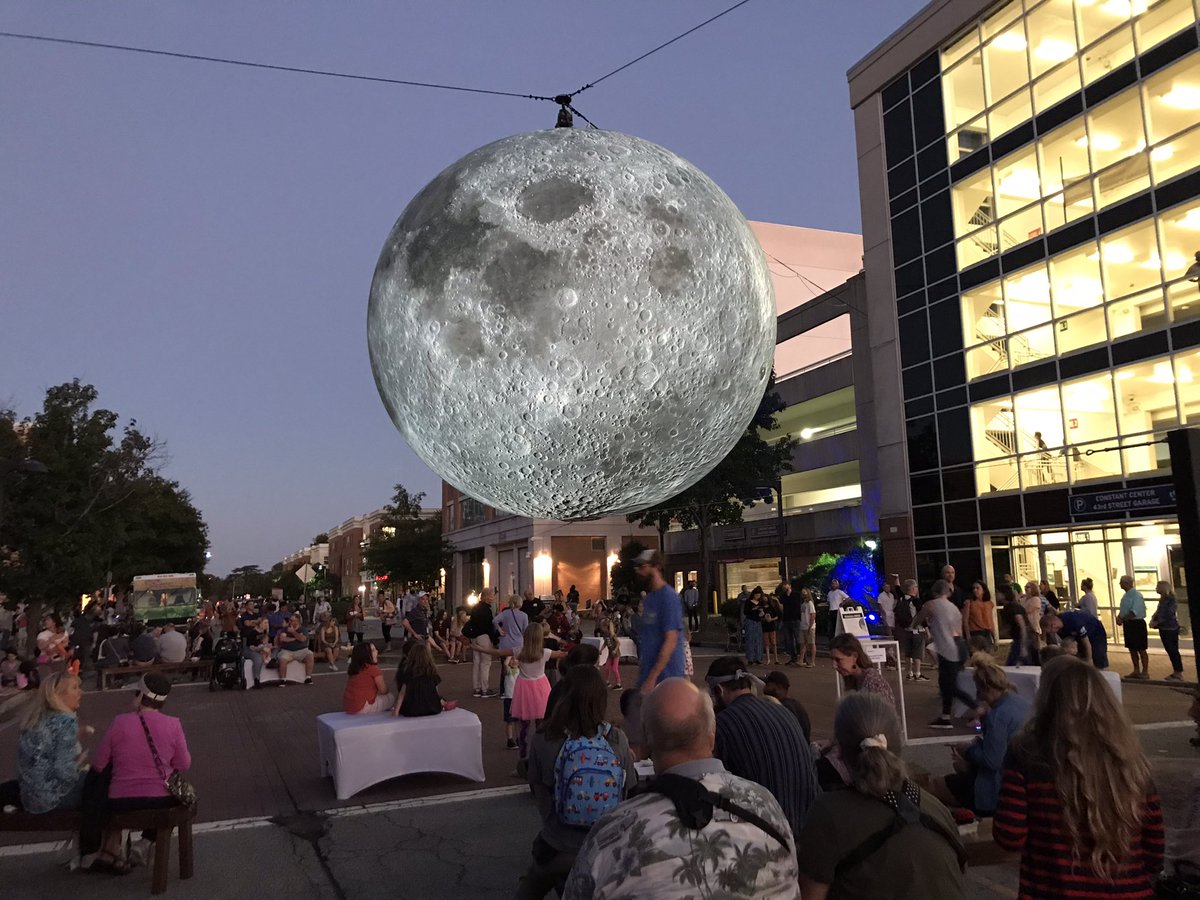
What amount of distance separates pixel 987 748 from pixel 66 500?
26.0 metres

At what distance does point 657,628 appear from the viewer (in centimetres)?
524

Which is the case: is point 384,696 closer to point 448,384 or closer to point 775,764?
point 775,764

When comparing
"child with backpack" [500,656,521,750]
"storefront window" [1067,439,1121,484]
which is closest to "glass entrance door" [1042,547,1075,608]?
"storefront window" [1067,439,1121,484]

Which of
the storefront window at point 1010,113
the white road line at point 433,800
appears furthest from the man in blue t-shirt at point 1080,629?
the storefront window at point 1010,113

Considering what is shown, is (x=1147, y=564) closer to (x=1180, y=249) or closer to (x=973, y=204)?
(x=1180, y=249)

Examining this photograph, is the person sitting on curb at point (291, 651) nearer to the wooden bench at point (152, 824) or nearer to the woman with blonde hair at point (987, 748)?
the wooden bench at point (152, 824)

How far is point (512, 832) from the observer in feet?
19.6

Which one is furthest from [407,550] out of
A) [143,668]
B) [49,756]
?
[49,756]

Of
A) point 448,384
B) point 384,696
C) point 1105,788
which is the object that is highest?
point 448,384

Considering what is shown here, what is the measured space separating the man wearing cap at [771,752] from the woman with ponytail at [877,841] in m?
1.24

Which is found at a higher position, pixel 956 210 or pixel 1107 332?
pixel 956 210

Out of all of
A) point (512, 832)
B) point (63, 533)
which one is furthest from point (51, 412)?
point (512, 832)

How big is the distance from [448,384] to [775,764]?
91.7 inches

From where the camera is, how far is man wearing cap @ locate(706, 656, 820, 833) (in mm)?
3646
